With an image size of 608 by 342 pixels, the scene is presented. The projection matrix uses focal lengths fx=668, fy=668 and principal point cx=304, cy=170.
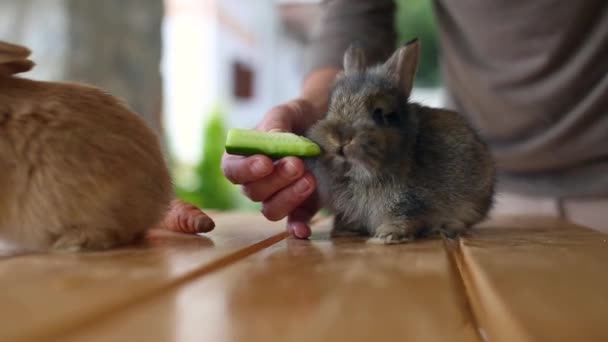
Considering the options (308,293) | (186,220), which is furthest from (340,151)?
(308,293)

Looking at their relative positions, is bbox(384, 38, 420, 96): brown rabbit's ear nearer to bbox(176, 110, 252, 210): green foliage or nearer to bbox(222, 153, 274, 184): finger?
bbox(222, 153, 274, 184): finger

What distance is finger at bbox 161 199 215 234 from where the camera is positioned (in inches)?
54.3

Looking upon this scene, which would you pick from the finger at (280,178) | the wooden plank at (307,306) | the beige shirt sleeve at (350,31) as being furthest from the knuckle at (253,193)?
the beige shirt sleeve at (350,31)

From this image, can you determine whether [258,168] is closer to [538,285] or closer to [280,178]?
[280,178]

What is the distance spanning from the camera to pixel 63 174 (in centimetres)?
110

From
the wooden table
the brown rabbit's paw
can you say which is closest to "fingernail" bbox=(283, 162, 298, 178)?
the wooden table

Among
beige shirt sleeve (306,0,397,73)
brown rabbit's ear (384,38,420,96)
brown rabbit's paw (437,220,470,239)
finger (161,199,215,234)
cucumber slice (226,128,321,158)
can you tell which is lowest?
finger (161,199,215,234)

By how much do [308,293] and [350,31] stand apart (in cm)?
160

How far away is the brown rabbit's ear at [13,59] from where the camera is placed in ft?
3.66

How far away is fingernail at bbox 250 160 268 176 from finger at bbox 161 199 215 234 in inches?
5.7

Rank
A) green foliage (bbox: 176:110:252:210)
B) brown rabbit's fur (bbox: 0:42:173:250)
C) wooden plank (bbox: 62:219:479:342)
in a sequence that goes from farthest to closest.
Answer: green foliage (bbox: 176:110:252:210), brown rabbit's fur (bbox: 0:42:173:250), wooden plank (bbox: 62:219:479:342)

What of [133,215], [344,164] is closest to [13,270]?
[133,215]

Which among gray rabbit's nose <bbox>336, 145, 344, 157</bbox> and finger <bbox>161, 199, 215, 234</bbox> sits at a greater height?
gray rabbit's nose <bbox>336, 145, 344, 157</bbox>

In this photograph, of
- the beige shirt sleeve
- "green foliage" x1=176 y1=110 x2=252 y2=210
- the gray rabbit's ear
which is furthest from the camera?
"green foliage" x1=176 y1=110 x2=252 y2=210
